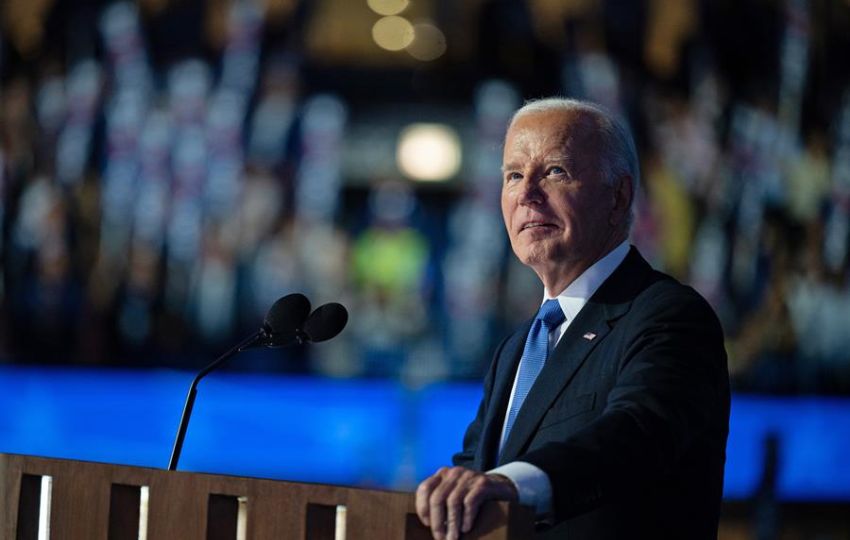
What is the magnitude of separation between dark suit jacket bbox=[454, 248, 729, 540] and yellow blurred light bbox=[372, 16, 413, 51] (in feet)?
14.3

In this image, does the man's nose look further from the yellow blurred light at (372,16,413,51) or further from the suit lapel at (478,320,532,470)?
the yellow blurred light at (372,16,413,51)

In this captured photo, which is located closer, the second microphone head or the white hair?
the second microphone head

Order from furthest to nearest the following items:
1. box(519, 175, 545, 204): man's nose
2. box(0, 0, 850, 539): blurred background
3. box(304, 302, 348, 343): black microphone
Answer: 1. box(0, 0, 850, 539): blurred background
2. box(519, 175, 545, 204): man's nose
3. box(304, 302, 348, 343): black microphone

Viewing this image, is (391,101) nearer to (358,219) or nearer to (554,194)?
(358,219)

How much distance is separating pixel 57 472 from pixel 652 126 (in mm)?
4924

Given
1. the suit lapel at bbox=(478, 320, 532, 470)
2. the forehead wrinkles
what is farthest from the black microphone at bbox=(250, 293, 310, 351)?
the forehead wrinkles

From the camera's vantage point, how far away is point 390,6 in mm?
6293

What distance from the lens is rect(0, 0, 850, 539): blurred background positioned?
19.7ft

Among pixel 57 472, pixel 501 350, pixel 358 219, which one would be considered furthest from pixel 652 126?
pixel 57 472

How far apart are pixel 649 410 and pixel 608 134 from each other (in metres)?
0.66

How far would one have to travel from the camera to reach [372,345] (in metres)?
5.98

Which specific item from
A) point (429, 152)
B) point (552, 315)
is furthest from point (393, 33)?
point (552, 315)

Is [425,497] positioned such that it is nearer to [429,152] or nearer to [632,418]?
[632,418]

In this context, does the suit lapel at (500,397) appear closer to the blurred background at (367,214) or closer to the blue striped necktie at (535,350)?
the blue striped necktie at (535,350)
